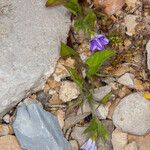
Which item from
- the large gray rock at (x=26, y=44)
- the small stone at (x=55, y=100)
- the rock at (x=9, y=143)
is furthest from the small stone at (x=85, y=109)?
Result: the rock at (x=9, y=143)

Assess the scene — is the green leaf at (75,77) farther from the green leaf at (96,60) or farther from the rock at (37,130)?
the rock at (37,130)

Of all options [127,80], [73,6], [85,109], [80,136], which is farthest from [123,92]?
[73,6]

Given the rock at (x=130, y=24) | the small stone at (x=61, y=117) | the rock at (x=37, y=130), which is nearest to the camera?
the rock at (x=37, y=130)

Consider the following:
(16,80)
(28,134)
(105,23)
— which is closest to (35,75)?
(16,80)

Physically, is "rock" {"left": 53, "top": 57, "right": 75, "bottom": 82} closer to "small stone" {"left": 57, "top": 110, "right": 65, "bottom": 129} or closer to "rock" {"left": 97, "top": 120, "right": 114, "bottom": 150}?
"small stone" {"left": 57, "top": 110, "right": 65, "bottom": 129}

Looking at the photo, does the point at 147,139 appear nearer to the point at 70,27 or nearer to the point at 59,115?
the point at 59,115
